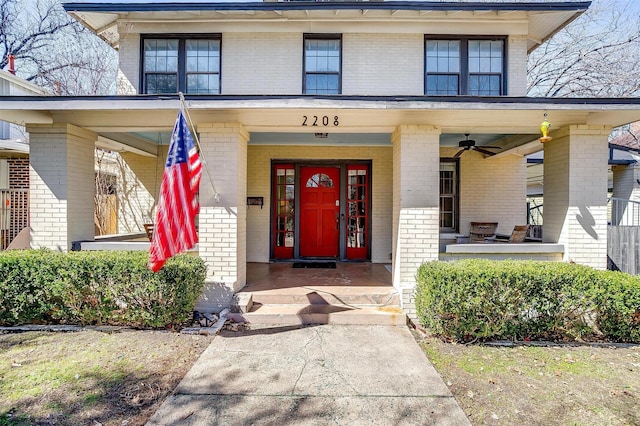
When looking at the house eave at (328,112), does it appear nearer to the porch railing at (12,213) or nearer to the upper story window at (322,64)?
the upper story window at (322,64)

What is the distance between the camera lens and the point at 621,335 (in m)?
4.54

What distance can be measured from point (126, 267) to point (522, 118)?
632cm

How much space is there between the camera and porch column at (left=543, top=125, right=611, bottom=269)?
5645mm

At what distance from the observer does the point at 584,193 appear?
569cm

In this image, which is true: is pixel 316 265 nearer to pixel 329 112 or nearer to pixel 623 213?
pixel 329 112

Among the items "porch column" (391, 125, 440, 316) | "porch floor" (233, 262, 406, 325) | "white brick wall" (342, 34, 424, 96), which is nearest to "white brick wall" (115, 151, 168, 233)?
"porch floor" (233, 262, 406, 325)

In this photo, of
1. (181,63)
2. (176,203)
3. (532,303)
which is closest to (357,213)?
(532,303)

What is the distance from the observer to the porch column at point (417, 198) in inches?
221

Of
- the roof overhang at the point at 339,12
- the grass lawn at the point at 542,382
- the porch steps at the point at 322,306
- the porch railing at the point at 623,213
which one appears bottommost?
the grass lawn at the point at 542,382

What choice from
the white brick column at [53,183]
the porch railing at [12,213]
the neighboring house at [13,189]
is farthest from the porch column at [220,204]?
the porch railing at [12,213]

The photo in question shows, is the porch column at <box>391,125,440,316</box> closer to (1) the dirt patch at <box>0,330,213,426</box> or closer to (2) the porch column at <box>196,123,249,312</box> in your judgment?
(2) the porch column at <box>196,123,249,312</box>

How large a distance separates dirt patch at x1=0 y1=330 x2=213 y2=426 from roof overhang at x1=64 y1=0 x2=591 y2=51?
20.7 feet

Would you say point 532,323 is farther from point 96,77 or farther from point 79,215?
point 96,77

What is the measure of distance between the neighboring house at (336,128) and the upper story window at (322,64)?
0.11 ft
